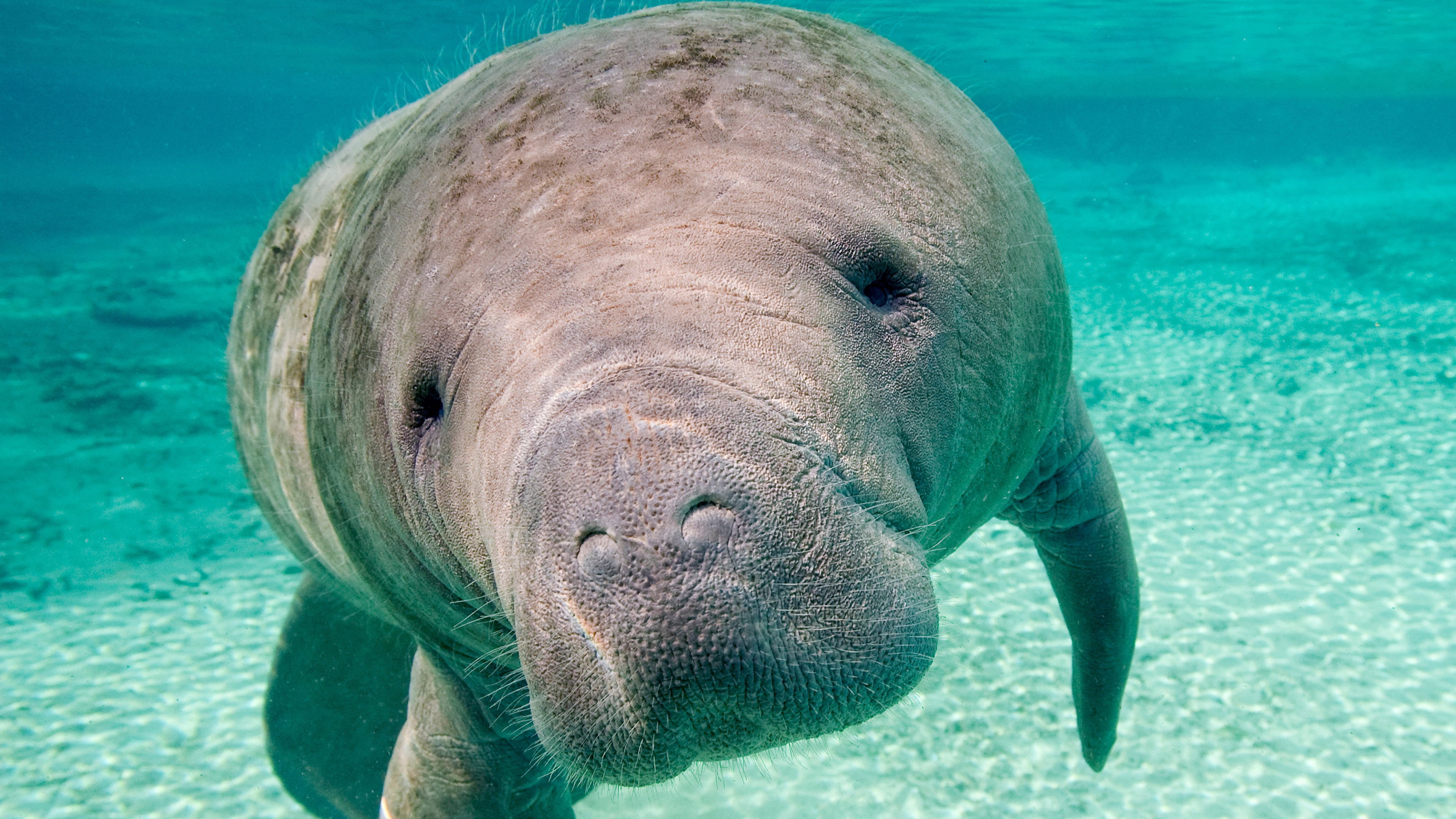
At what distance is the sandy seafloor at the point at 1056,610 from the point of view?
5492 millimetres

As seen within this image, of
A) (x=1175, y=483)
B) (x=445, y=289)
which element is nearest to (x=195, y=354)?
(x=1175, y=483)

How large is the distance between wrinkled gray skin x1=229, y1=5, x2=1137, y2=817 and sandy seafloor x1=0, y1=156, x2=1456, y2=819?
0.51 meters

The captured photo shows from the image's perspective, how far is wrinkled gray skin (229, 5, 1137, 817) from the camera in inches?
50.4

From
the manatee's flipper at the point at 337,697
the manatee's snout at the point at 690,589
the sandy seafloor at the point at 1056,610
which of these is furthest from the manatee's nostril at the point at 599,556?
the manatee's flipper at the point at 337,697

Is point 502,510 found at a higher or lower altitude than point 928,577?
higher

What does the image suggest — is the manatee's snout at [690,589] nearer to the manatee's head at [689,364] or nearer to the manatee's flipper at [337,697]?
the manatee's head at [689,364]

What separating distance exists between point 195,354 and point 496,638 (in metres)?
14.8

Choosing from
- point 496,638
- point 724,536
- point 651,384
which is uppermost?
point 651,384

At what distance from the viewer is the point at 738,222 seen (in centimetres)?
171

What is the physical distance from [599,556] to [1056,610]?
21.6 ft

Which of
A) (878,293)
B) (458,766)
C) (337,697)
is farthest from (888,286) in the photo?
(337,697)

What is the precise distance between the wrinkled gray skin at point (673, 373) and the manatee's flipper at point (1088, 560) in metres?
0.96

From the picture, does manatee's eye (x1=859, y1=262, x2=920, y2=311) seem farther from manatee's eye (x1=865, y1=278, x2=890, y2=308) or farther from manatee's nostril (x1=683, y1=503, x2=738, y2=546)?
manatee's nostril (x1=683, y1=503, x2=738, y2=546)

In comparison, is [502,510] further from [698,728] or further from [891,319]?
[891,319]
